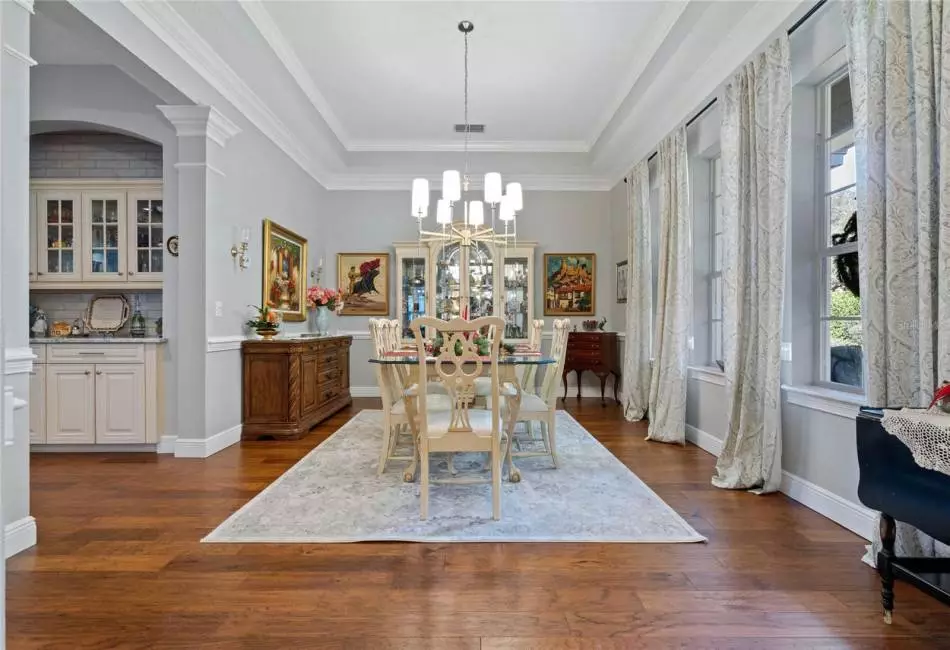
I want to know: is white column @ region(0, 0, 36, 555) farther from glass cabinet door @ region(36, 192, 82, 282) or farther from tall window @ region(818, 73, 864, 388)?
tall window @ region(818, 73, 864, 388)

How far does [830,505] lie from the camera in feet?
9.05

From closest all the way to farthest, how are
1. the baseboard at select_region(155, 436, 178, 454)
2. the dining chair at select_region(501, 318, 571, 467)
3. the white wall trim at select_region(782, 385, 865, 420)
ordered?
the white wall trim at select_region(782, 385, 865, 420) < the dining chair at select_region(501, 318, 571, 467) < the baseboard at select_region(155, 436, 178, 454)

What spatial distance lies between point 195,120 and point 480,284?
12.5 feet

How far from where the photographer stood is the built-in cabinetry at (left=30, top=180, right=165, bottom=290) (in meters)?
4.47

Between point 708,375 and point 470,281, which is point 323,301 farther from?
point 708,375

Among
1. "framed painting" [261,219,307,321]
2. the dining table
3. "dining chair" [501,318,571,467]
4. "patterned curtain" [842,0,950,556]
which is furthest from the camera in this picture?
"framed painting" [261,219,307,321]

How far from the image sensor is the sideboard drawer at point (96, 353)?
13.2ft

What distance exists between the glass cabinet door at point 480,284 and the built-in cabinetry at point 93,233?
3.60 metres

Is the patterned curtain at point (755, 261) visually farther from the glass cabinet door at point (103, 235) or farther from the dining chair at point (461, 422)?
the glass cabinet door at point (103, 235)

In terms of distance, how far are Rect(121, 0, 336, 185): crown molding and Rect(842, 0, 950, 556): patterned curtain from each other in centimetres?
372

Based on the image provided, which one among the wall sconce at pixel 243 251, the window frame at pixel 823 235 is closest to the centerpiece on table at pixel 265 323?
the wall sconce at pixel 243 251

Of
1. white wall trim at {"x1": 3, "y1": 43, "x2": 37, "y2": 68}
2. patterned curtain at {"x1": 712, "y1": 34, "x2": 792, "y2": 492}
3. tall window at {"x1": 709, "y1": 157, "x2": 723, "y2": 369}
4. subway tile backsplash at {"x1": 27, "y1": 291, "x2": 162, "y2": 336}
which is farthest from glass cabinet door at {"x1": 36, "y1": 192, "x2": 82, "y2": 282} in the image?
tall window at {"x1": 709, "y1": 157, "x2": 723, "y2": 369}

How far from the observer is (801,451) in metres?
3.03

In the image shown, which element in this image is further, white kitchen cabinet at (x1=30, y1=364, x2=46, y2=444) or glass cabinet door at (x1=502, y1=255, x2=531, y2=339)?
glass cabinet door at (x1=502, y1=255, x2=531, y2=339)
